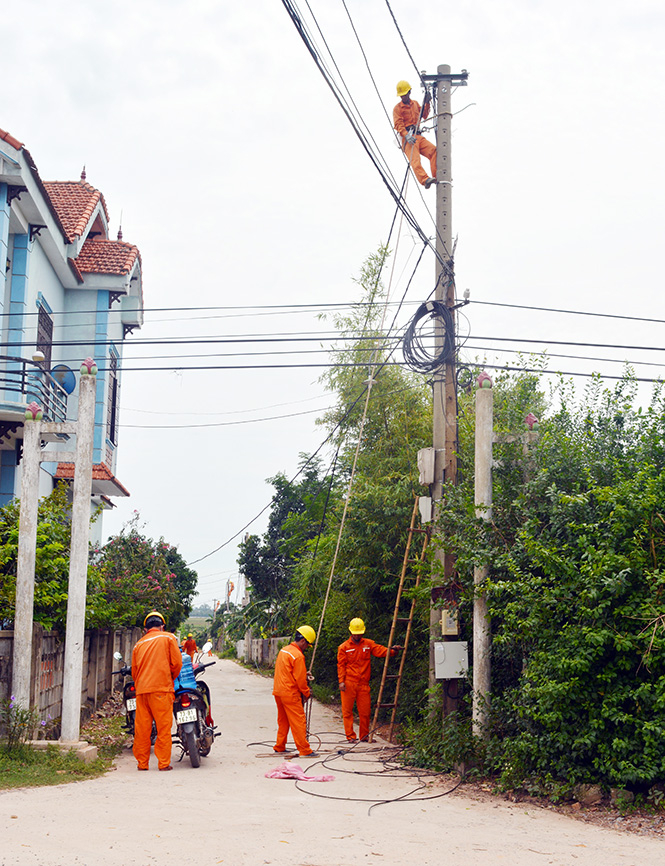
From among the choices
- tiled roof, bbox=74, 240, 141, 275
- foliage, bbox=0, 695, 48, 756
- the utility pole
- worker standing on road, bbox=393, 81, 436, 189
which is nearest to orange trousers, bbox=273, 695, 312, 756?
the utility pole

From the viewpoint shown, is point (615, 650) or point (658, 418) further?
point (658, 418)

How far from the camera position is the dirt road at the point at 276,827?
6.17 m

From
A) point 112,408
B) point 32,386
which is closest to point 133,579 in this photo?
point 32,386

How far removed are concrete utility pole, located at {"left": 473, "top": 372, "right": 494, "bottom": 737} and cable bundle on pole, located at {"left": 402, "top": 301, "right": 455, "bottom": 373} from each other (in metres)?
1.27

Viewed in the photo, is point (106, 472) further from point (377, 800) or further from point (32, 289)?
point (377, 800)

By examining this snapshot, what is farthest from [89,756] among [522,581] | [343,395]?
[343,395]

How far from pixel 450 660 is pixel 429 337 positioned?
4.22 m

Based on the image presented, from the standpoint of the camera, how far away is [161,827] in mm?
6871

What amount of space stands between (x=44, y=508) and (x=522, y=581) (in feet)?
20.4

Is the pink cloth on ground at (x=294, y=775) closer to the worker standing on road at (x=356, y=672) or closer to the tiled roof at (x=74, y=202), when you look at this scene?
the worker standing on road at (x=356, y=672)

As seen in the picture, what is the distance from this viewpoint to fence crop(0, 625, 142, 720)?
384 inches

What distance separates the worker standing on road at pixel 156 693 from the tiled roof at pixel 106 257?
38.0ft

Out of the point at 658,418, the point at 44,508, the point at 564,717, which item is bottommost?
the point at 564,717

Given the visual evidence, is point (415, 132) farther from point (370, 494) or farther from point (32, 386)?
point (32, 386)
